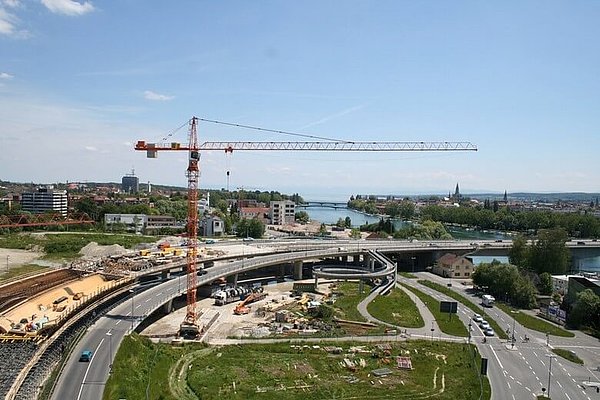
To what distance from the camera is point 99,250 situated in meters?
64.2

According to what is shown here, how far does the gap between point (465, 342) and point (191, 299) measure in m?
19.8

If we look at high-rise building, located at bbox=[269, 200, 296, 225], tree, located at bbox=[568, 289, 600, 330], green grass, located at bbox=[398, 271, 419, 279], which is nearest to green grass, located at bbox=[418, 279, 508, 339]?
green grass, located at bbox=[398, 271, 419, 279]

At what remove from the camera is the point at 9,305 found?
35.5 metres

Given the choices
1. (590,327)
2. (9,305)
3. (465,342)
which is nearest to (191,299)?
(9,305)

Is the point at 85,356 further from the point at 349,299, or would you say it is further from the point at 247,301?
the point at 349,299

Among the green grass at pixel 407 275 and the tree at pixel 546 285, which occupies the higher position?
the tree at pixel 546 285

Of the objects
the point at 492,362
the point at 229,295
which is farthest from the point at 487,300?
the point at 229,295

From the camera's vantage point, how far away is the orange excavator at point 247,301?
40.8m

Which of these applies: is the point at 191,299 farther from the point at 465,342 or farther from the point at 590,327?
the point at 590,327

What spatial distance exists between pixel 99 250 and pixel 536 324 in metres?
51.6

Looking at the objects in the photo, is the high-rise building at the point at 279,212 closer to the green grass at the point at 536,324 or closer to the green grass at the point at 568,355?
the green grass at the point at 536,324

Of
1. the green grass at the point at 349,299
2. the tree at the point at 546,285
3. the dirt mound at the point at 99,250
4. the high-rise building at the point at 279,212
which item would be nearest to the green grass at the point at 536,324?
the tree at the point at 546,285

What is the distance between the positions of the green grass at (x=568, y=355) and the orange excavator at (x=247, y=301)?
22872mm

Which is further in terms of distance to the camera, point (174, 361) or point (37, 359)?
point (174, 361)
